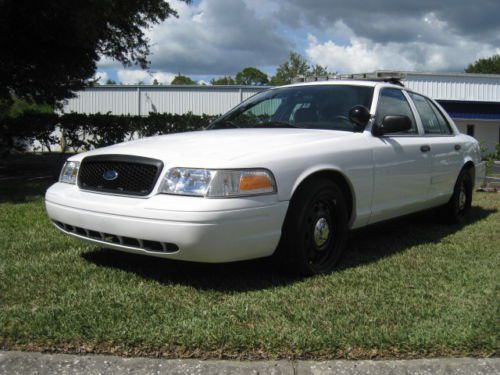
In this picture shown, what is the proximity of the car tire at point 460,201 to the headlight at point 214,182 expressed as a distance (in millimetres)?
3644

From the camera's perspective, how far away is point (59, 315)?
3.44 meters

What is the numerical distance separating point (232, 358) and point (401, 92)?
378 centimetres

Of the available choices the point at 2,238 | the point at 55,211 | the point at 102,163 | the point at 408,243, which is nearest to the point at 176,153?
the point at 102,163

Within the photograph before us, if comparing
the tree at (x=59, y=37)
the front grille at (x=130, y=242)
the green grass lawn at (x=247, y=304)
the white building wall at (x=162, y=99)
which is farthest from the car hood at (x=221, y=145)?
the white building wall at (x=162, y=99)

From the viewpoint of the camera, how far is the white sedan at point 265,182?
3715 millimetres

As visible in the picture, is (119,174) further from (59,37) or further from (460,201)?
(59,37)

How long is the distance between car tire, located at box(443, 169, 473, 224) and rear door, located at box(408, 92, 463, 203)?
0.67 ft

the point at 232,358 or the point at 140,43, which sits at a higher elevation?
the point at 140,43

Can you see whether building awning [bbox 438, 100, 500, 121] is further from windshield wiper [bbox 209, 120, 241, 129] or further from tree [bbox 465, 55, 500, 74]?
tree [bbox 465, 55, 500, 74]

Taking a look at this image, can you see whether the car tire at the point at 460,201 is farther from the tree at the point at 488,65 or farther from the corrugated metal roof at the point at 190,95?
the tree at the point at 488,65

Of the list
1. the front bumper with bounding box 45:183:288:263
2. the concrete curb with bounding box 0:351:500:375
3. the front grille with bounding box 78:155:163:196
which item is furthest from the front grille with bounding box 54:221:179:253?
the concrete curb with bounding box 0:351:500:375

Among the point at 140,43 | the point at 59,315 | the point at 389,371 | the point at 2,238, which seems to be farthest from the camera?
the point at 140,43

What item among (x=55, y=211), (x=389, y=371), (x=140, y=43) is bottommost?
(x=389, y=371)

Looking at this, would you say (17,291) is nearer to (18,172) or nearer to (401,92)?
(401,92)
